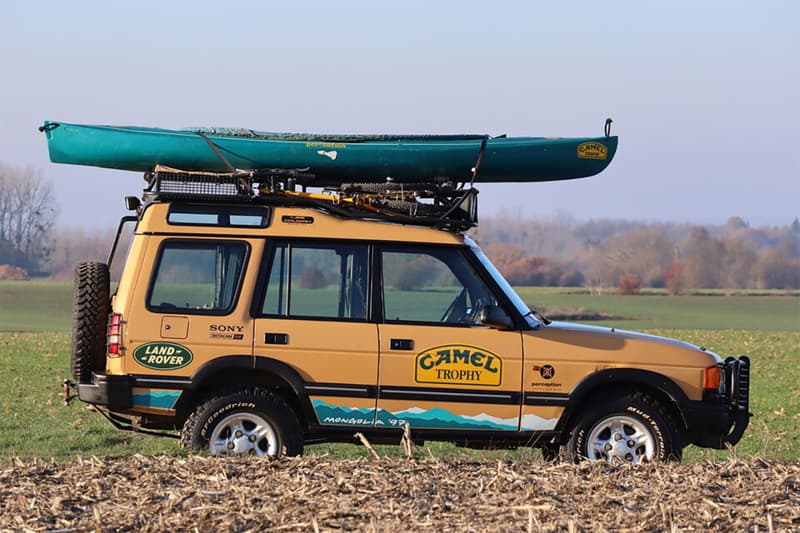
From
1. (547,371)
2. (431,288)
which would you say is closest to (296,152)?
(431,288)

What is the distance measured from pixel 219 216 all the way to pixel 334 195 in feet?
3.29

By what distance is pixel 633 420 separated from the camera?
9875 mm

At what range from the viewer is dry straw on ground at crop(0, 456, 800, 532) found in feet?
20.9

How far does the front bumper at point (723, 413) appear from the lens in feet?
32.9

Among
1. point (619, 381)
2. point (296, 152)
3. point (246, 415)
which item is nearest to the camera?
point (246, 415)

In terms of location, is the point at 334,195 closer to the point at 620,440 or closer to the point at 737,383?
the point at 620,440

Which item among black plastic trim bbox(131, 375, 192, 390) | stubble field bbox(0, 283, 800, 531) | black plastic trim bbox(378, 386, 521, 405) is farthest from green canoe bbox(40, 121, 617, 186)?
stubble field bbox(0, 283, 800, 531)

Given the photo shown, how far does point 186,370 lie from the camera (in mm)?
9641

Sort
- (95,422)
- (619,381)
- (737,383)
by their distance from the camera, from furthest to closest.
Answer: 1. (95,422)
2. (737,383)
3. (619,381)

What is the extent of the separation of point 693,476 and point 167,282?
4332 millimetres

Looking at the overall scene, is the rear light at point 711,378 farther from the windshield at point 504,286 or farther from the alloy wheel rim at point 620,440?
the windshield at point 504,286

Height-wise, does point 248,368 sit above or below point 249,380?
above

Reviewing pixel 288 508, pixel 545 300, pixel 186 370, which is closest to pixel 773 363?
pixel 186 370

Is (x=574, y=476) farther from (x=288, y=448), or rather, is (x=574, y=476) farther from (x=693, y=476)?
(x=288, y=448)
